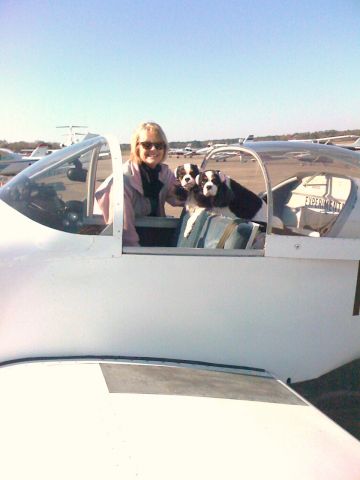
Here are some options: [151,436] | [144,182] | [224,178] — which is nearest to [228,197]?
[224,178]

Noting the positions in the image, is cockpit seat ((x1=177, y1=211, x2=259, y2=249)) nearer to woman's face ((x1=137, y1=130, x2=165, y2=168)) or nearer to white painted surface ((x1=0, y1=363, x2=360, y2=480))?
woman's face ((x1=137, y1=130, x2=165, y2=168))

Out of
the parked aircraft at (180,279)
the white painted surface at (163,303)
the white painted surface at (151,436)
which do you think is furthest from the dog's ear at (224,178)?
the white painted surface at (151,436)

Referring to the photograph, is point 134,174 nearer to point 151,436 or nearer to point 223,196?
point 223,196

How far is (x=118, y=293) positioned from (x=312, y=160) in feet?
5.01

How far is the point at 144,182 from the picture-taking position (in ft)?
9.23

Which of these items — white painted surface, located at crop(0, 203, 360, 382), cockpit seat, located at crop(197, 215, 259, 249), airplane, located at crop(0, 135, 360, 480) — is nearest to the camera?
airplane, located at crop(0, 135, 360, 480)

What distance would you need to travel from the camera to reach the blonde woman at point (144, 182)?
2.39 metres

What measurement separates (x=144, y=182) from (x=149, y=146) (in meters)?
0.22

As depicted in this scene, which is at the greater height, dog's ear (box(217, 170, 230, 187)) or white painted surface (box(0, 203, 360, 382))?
dog's ear (box(217, 170, 230, 187))

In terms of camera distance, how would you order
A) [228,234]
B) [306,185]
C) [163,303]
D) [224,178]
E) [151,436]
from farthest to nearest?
[306,185], [224,178], [228,234], [163,303], [151,436]

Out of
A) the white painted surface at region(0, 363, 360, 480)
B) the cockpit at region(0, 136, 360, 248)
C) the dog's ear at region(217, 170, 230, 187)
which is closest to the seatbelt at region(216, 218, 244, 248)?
the cockpit at region(0, 136, 360, 248)

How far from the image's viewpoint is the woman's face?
9.05 feet

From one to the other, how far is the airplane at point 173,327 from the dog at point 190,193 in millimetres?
143

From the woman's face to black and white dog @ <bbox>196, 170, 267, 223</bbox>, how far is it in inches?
13.2
